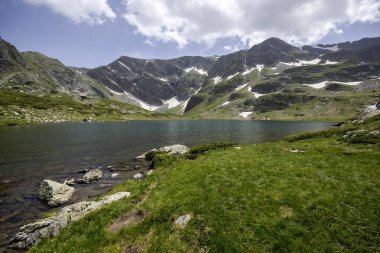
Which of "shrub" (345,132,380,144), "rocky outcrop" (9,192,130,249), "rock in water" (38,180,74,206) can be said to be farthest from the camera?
"shrub" (345,132,380,144)

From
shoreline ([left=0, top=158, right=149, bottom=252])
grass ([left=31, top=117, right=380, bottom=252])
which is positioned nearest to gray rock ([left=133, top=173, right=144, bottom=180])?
shoreline ([left=0, top=158, right=149, bottom=252])

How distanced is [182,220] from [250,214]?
4601 millimetres

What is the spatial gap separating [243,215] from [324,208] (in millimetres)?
5367

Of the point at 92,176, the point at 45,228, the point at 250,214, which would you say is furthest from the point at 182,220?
the point at 92,176

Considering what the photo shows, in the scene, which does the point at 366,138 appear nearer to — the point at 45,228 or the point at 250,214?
the point at 250,214

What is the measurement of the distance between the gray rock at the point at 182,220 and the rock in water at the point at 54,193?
16.7m

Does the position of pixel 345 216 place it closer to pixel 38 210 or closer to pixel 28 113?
pixel 38 210

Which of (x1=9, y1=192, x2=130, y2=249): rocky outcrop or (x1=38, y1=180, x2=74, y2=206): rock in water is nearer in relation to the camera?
(x1=9, y1=192, x2=130, y2=249): rocky outcrop

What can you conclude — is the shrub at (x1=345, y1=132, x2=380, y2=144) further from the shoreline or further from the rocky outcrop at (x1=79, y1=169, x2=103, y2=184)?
the rocky outcrop at (x1=79, y1=169, x2=103, y2=184)

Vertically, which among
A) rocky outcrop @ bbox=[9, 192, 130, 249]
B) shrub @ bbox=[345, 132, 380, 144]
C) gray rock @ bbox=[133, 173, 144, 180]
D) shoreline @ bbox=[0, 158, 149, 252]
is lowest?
shoreline @ bbox=[0, 158, 149, 252]

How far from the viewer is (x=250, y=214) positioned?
46.2ft

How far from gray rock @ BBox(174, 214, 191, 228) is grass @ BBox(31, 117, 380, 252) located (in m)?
0.31

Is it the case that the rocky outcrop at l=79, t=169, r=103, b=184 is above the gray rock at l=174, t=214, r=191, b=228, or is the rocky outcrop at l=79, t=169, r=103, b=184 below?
below

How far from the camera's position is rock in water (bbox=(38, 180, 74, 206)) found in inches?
942
